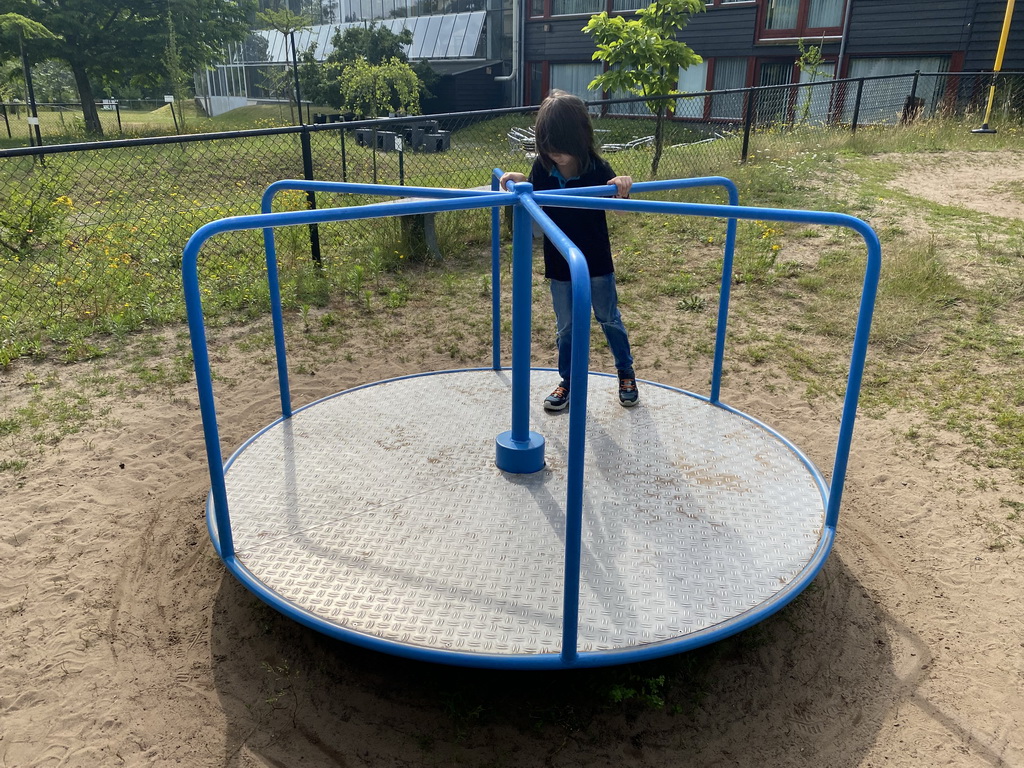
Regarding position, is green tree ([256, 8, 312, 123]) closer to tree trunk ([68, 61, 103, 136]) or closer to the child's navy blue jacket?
tree trunk ([68, 61, 103, 136])

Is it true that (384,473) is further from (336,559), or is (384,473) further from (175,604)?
(175,604)

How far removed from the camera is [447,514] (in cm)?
257

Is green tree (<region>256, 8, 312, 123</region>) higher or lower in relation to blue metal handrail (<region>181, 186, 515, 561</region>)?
higher

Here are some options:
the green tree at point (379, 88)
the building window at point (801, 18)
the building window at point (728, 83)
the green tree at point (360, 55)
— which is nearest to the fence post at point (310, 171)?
the building window at point (728, 83)

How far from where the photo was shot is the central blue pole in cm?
250

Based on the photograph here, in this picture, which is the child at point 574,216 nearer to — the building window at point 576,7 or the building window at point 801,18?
the building window at point 801,18

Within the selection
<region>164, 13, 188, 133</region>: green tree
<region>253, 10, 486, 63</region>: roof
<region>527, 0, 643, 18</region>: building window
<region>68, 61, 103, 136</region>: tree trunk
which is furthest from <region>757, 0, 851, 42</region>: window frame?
<region>68, 61, 103, 136</region>: tree trunk

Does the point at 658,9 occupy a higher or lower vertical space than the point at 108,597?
higher

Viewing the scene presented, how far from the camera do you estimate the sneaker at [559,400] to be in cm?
333

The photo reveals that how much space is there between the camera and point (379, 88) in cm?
1642

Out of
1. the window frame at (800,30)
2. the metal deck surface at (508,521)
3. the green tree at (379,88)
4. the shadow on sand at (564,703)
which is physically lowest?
the shadow on sand at (564,703)

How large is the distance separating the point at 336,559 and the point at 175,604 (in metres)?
0.57

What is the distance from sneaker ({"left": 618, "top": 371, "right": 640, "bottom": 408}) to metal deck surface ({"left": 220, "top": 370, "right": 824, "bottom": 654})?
1.9 inches

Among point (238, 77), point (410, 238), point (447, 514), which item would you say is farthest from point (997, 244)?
point (238, 77)
